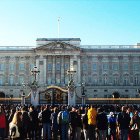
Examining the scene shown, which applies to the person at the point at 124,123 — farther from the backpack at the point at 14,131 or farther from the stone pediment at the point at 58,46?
the stone pediment at the point at 58,46

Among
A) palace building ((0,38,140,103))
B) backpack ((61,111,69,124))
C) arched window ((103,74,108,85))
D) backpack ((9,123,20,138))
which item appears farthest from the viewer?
arched window ((103,74,108,85))

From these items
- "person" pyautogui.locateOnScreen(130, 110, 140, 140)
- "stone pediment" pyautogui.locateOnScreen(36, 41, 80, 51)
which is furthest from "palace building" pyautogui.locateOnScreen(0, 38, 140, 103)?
"person" pyautogui.locateOnScreen(130, 110, 140, 140)

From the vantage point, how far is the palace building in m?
82.8

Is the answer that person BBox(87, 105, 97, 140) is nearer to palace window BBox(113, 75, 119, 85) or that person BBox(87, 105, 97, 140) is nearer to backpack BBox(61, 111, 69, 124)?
backpack BBox(61, 111, 69, 124)

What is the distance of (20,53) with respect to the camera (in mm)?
84000

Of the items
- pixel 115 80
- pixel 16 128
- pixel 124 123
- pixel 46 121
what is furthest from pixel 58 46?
pixel 16 128

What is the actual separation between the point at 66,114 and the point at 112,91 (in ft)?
211

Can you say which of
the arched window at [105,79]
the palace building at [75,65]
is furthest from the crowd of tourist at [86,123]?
the arched window at [105,79]

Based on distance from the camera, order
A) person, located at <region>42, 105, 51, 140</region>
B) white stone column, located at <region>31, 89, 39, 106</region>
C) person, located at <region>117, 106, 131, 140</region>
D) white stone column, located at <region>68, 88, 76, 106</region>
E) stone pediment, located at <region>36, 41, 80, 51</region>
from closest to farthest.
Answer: person, located at <region>117, 106, 131, 140</region>, person, located at <region>42, 105, 51, 140</region>, white stone column, located at <region>68, 88, 76, 106</region>, white stone column, located at <region>31, 89, 39, 106</region>, stone pediment, located at <region>36, 41, 80, 51</region>

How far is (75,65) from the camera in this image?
82812 millimetres

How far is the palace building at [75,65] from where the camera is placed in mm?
82750

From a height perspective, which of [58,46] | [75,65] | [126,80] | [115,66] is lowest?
[126,80]

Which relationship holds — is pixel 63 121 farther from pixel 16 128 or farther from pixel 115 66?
pixel 115 66

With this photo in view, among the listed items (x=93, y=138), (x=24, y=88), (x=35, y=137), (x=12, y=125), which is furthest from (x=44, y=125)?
(x=24, y=88)
